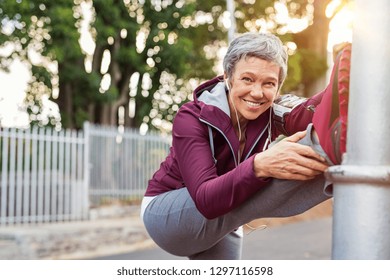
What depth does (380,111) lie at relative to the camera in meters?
1.09

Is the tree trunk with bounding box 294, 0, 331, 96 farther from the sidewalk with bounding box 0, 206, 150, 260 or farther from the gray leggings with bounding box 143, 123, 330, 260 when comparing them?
the gray leggings with bounding box 143, 123, 330, 260

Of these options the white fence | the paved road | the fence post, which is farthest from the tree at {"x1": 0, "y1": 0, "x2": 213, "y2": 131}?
the paved road

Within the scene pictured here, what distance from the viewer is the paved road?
26.0 feet

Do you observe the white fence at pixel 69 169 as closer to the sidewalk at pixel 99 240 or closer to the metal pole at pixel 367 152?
the sidewalk at pixel 99 240

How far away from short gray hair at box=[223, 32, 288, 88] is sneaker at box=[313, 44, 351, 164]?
0.50 meters

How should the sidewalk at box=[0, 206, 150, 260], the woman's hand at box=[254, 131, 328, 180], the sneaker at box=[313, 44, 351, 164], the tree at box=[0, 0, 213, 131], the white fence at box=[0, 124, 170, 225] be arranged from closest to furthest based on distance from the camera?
the sneaker at box=[313, 44, 351, 164]
the woman's hand at box=[254, 131, 328, 180]
the sidewalk at box=[0, 206, 150, 260]
the white fence at box=[0, 124, 170, 225]
the tree at box=[0, 0, 213, 131]

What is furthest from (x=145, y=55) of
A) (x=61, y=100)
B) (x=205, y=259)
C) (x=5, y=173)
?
(x=205, y=259)

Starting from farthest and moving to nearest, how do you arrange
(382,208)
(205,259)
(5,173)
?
(5,173) < (205,259) < (382,208)

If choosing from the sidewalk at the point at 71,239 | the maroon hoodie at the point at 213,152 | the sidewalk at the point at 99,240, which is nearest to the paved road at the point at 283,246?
the sidewalk at the point at 99,240


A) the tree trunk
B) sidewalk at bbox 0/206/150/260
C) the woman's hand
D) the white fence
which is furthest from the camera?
the tree trunk

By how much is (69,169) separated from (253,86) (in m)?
8.68

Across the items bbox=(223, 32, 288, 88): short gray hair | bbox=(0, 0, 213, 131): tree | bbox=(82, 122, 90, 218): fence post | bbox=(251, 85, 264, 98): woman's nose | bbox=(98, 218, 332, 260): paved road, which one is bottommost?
bbox=(98, 218, 332, 260): paved road

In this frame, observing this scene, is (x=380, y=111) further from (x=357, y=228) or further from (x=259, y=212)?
(x=259, y=212)
